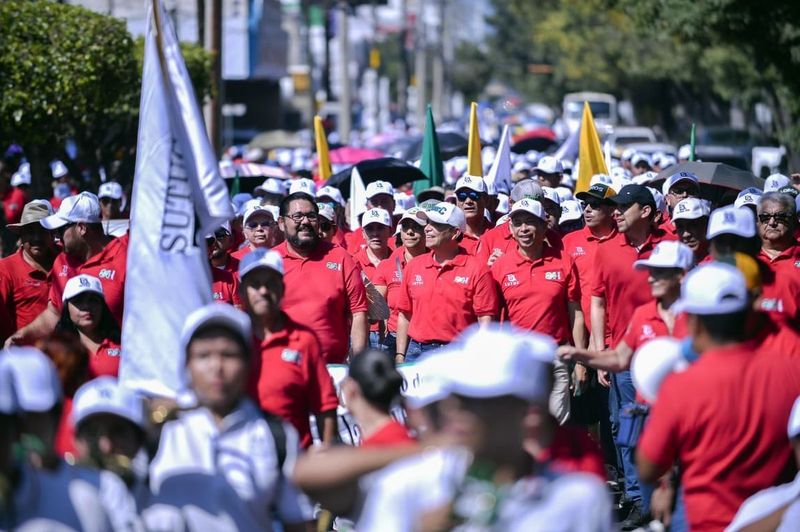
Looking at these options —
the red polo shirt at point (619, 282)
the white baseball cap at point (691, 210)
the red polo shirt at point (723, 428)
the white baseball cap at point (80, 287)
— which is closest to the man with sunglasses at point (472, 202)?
the red polo shirt at point (619, 282)

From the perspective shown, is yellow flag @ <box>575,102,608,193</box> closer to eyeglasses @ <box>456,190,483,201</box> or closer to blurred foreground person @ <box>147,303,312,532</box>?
eyeglasses @ <box>456,190,483,201</box>

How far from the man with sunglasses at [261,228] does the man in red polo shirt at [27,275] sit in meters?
1.36

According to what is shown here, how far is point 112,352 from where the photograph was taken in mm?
7551

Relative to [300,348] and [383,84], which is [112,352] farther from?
[383,84]

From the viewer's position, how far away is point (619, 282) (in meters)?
9.98

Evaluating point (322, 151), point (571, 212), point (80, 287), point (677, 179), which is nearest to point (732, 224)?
point (80, 287)

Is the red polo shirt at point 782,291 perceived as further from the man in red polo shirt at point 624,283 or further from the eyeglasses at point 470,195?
the eyeglasses at point 470,195

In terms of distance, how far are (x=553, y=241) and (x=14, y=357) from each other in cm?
680

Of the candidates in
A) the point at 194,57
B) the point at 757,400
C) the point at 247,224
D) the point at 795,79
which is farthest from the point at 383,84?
the point at 757,400

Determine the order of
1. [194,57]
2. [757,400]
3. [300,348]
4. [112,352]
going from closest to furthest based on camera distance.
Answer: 1. [757,400]
2. [300,348]
3. [112,352]
4. [194,57]

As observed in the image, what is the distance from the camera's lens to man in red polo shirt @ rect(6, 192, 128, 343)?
9.73 meters

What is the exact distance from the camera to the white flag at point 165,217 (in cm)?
660

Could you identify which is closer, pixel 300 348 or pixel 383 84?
pixel 300 348

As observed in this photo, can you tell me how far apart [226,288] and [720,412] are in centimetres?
488
